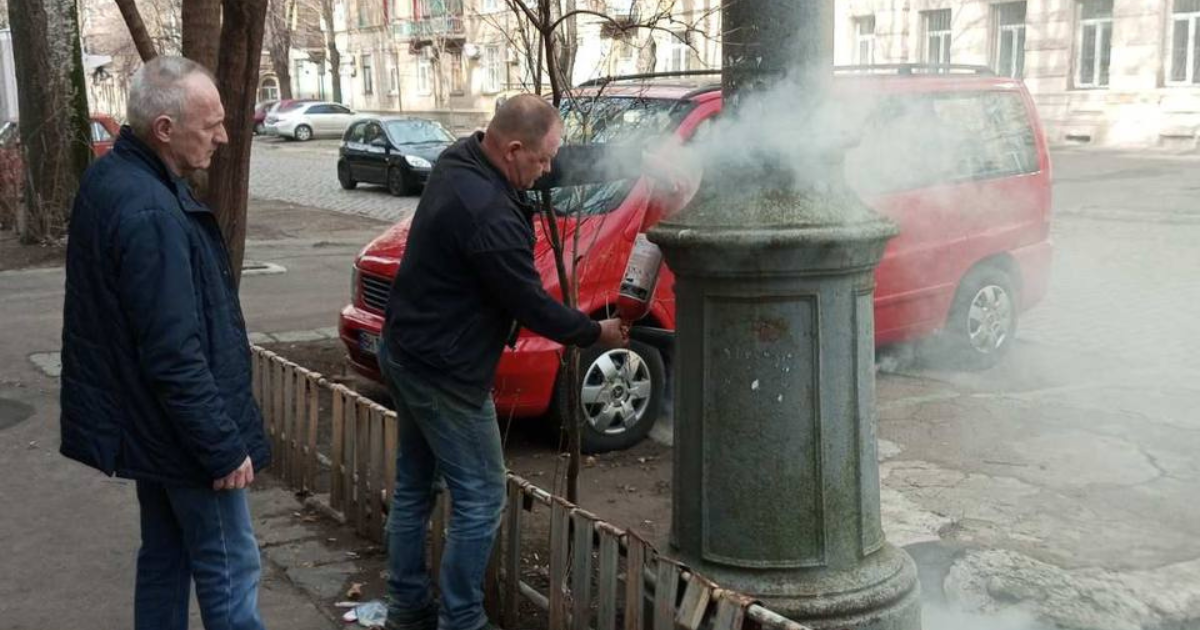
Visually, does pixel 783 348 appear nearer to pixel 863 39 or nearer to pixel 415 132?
pixel 415 132

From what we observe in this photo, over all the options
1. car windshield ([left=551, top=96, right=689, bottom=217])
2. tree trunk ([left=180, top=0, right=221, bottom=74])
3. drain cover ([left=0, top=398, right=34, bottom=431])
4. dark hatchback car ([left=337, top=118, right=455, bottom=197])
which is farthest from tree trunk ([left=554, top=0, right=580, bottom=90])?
dark hatchback car ([left=337, top=118, right=455, bottom=197])

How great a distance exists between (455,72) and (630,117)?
4476 cm

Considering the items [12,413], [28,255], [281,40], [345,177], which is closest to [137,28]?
[12,413]

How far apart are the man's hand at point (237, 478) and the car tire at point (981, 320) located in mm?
5662

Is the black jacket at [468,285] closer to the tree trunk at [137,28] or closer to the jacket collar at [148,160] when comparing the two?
the jacket collar at [148,160]

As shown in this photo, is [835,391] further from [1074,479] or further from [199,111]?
[1074,479]

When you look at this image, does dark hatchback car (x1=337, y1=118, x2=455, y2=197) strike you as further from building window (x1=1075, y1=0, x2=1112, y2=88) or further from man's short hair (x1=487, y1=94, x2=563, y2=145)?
man's short hair (x1=487, y1=94, x2=563, y2=145)

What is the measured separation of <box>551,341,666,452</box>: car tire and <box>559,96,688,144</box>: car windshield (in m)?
1.04

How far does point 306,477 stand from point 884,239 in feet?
10.2

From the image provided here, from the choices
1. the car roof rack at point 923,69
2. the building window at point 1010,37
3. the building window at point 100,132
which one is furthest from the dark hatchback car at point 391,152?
the car roof rack at point 923,69

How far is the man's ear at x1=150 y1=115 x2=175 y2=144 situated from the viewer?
3049mm

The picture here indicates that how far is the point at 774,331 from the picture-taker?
11.0 feet

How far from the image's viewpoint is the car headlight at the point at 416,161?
2222 cm

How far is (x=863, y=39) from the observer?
3269 cm
